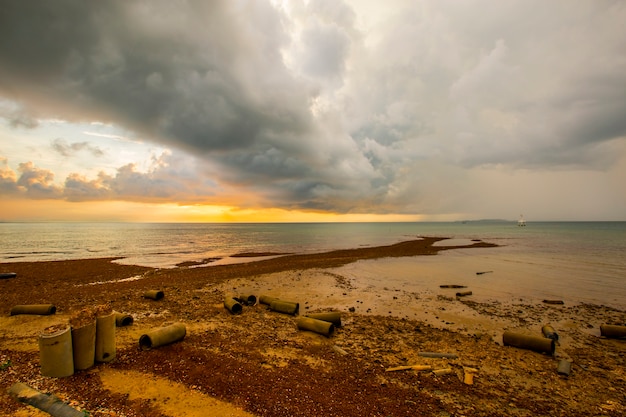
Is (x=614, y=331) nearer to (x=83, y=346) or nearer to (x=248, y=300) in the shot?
(x=248, y=300)

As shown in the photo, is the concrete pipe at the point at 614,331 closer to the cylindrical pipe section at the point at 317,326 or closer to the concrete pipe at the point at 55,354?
the cylindrical pipe section at the point at 317,326

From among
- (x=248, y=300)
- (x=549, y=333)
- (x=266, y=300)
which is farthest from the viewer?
(x=248, y=300)

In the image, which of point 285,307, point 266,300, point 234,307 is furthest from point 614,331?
point 234,307

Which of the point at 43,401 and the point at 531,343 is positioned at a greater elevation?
the point at 43,401

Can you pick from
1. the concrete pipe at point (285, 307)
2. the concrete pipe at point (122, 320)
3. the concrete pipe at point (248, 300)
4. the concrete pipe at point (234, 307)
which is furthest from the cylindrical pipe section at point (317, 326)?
the concrete pipe at point (122, 320)

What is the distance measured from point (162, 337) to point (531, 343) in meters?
13.5

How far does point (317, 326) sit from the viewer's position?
1138cm

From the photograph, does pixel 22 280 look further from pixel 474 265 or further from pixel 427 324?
pixel 474 265

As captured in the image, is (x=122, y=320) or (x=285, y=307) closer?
(x=122, y=320)

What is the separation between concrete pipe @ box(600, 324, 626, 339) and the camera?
38.4ft

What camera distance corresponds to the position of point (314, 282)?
2258 cm

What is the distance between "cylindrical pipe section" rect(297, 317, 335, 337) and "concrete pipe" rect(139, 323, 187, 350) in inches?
184

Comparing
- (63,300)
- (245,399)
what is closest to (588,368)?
(245,399)

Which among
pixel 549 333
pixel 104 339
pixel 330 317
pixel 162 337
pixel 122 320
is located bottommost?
pixel 549 333
